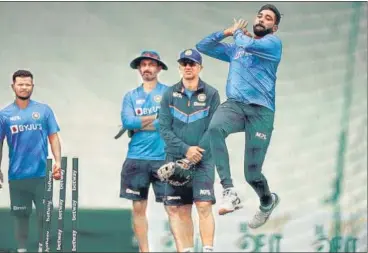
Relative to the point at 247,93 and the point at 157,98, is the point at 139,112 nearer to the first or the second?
the point at 157,98

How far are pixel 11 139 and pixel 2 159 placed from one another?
17 cm

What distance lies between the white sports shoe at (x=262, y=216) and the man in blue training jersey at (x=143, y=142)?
75 centimetres

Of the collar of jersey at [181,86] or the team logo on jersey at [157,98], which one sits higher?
the collar of jersey at [181,86]

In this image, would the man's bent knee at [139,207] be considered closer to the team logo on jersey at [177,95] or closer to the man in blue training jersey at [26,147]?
the man in blue training jersey at [26,147]

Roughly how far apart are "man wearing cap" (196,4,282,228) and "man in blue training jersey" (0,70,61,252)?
1243 mm

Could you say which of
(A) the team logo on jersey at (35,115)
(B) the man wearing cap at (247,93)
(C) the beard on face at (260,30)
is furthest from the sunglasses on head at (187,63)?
(A) the team logo on jersey at (35,115)

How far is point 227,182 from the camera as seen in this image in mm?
10680

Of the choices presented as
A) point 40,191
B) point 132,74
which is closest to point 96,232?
point 40,191

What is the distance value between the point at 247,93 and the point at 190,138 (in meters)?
0.56

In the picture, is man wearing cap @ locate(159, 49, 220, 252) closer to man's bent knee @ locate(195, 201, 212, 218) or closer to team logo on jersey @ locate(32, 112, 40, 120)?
man's bent knee @ locate(195, 201, 212, 218)

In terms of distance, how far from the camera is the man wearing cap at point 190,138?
10797mm

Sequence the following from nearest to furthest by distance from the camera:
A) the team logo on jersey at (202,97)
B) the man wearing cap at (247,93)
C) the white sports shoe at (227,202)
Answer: the man wearing cap at (247,93)
the white sports shoe at (227,202)
the team logo on jersey at (202,97)

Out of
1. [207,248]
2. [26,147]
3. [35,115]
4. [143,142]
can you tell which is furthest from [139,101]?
[207,248]

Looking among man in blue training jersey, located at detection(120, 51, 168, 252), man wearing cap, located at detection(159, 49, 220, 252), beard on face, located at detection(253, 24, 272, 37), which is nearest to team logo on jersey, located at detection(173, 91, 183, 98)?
man wearing cap, located at detection(159, 49, 220, 252)
